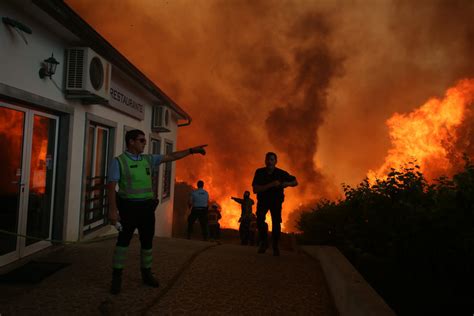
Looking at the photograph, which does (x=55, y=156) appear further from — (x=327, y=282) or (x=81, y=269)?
(x=327, y=282)

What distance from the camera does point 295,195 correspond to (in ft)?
128

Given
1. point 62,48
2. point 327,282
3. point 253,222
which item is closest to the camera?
point 327,282

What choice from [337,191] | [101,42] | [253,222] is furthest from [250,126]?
[101,42]

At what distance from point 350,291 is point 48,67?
5030mm

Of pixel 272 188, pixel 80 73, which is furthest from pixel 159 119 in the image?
pixel 272 188

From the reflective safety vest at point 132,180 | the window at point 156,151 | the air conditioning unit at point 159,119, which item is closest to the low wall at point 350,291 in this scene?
the reflective safety vest at point 132,180

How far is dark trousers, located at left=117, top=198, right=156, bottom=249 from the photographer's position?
405 centimetres

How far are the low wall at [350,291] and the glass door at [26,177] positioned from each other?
4.01 m

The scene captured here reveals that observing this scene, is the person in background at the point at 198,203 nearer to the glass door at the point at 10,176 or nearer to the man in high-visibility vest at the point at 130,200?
the glass door at the point at 10,176

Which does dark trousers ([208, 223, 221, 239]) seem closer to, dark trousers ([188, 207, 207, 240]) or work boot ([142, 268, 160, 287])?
dark trousers ([188, 207, 207, 240])

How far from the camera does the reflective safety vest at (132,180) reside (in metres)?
4.04

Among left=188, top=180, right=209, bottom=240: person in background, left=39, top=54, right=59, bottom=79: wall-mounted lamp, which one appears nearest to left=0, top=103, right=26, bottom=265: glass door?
left=39, top=54, right=59, bottom=79: wall-mounted lamp

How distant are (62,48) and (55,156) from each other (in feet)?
5.67

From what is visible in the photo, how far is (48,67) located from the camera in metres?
5.70
